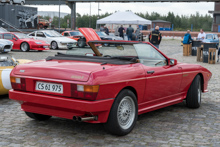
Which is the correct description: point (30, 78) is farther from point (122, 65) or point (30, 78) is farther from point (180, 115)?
point (180, 115)

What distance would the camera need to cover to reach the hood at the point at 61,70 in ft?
15.1

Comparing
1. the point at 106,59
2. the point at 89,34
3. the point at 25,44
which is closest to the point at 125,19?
the point at 25,44

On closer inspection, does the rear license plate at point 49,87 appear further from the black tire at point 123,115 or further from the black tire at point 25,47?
the black tire at point 25,47

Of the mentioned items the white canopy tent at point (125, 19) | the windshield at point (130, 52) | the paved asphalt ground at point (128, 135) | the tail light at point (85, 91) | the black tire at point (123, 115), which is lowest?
the paved asphalt ground at point (128, 135)

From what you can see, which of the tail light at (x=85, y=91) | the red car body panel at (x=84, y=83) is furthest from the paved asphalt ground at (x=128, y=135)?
the tail light at (x=85, y=91)

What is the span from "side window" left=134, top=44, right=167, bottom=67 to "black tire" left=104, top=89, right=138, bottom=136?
2.49 feet

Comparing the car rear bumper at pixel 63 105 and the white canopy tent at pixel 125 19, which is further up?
the white canopy tent at pixel 125 19

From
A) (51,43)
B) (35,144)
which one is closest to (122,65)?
(35,144)

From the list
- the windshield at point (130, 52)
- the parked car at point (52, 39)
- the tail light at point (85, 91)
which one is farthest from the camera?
the parked car at point (52, 39)

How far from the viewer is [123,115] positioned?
16.5ft

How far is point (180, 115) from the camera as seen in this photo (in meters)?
6.42

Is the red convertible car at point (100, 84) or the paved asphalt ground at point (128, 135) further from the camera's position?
the paved asphalt ground at point (128, 135)

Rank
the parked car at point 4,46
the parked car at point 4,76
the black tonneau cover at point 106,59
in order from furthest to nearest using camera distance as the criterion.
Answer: the parked car at point 4,46 < the parked car at point 4,76 < the black tonneau cover at point 106,59

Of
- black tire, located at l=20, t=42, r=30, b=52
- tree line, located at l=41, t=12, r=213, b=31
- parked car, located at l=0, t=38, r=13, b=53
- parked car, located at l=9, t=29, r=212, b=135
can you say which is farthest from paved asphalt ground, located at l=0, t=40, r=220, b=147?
tree line, located at l=41, t=12, r=213, b=31
